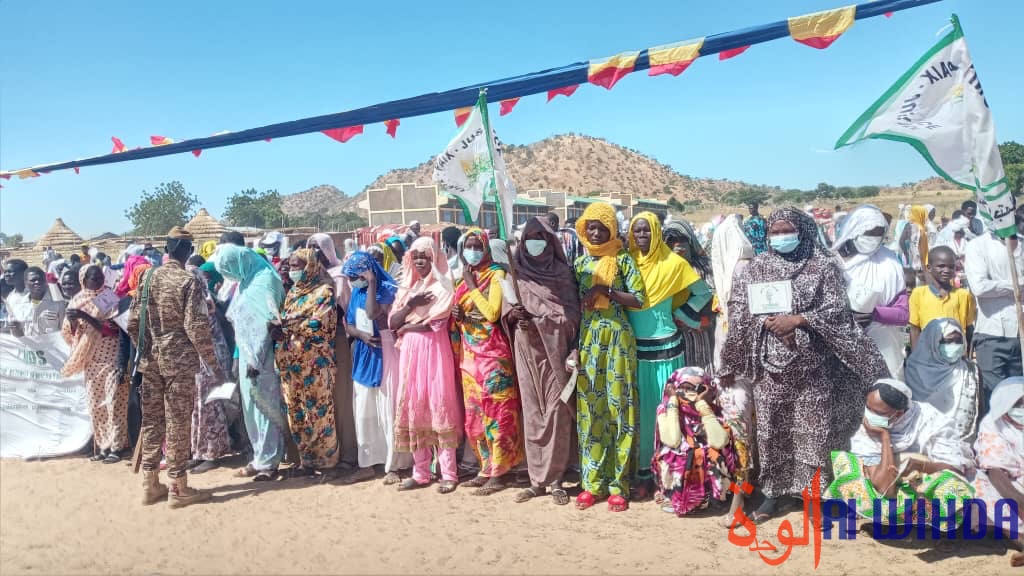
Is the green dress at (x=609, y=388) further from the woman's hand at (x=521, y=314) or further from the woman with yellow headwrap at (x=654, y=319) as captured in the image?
the woman's hand at (x=521, y=314)

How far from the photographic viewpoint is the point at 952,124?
3025 millimetres

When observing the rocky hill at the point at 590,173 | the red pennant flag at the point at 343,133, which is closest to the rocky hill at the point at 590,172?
the rocky hill at the point at 590,173

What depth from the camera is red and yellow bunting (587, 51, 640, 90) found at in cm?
405

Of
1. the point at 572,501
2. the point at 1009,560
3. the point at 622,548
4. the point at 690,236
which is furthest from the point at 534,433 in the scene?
the point at 1009,560

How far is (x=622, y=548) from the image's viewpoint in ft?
11.5

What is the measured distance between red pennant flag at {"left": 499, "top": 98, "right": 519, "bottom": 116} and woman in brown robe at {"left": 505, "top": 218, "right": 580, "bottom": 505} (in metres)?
1.03

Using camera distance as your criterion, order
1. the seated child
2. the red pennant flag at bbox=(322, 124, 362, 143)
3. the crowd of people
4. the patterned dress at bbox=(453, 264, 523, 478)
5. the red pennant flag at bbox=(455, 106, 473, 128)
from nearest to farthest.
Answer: the crowd of people < the seated child < the patterned dress at bbox=(453, 264, 523, 478) < the red pennant flag at bbox=(455, 106, 473, 128) < the red pennant flag at bbox=(322, 124, 362, 143)

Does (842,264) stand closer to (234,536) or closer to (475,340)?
(475,340)

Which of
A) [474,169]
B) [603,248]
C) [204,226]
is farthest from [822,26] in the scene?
[204,226]

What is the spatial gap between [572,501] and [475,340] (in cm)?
129

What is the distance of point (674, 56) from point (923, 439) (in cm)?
268

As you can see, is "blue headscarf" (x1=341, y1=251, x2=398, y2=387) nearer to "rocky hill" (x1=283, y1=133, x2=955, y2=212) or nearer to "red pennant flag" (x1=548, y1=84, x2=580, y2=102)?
"red pennant flag" (x1=548, y1=84, x2=580, y2=102)

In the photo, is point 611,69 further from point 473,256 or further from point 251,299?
point 251,299

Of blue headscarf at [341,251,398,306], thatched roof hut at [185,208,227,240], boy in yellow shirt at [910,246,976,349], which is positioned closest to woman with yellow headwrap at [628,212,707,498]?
boy in yellow shirt at [910,246,976,349]
